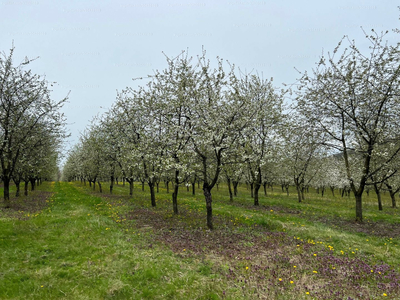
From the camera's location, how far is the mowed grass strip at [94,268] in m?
6.36

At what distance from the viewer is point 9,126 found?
1805cm

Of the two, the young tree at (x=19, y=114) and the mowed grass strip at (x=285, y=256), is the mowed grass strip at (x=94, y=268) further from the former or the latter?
the young tree at (x=19, y=114)

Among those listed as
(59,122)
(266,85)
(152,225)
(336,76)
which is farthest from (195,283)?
(266,85)

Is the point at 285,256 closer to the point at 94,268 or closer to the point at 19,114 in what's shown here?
the point at 94,268

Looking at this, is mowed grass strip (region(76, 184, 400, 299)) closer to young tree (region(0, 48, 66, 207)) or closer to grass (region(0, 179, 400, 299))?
grass (region(0, 179, 400, 299))

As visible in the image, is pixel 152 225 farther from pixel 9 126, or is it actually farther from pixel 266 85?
pixel 266 85

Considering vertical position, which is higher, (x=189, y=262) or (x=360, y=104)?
(x=360, y=104)

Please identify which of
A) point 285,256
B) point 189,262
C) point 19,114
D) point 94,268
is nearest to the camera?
point 94,268

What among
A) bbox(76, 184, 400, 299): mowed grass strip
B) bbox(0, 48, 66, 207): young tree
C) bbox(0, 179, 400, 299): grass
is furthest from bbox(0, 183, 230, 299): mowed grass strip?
bbox(0, 48, 66, 207): young tree

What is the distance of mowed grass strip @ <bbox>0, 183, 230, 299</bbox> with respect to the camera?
6355mm

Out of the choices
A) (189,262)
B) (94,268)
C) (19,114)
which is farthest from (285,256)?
(19,114)

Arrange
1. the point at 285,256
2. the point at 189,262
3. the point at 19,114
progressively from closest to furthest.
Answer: the point at 189,262, the point at 285,256, the point at 19,114

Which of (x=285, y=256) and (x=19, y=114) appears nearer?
(x=285, y=256)

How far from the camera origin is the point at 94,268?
7.75 metres
